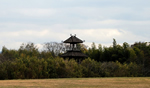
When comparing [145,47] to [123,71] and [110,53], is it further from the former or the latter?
[123,71]

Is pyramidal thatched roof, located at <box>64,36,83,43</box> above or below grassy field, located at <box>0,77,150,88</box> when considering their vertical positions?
above

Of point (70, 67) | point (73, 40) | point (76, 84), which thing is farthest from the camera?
point (73, 40)

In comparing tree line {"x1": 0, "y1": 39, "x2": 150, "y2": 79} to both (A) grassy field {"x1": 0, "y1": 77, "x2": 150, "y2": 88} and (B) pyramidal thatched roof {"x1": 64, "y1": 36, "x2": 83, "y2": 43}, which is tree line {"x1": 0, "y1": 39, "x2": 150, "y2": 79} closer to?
(B) pyramidal thatched roof {"x1": 64, "y1": 36, "x2": 83, "y2": 43}

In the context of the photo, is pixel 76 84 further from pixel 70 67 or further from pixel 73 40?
Answer: pixel 73 40

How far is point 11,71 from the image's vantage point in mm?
38094

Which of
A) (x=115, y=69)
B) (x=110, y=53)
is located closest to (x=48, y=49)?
(x=110, y=53)

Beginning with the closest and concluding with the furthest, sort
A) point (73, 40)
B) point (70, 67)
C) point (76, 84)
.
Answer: point (76, 84), point (70, 67), point (73, 40)

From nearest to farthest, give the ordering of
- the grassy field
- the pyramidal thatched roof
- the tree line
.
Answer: the grassy field, the tree line, the pyramidal thatched roof

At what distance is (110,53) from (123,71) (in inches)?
556

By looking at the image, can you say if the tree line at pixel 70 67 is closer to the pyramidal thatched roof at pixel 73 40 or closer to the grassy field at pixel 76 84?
the pyramidal thatched roof at pixel 73 40

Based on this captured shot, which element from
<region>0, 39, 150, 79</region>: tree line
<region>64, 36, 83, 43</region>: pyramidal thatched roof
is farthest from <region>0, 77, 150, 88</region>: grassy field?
<region>64, 36, 83, 43</region>: pyramidal thatched roof

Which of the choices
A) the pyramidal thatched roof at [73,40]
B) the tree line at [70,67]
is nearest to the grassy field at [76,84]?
the tree line at [70,67]

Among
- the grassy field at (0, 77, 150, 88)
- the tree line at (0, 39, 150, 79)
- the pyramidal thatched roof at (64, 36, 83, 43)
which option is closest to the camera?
the grassy field at (0, 77, 150, 88)

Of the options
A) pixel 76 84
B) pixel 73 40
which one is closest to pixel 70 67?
pixel 73 40
